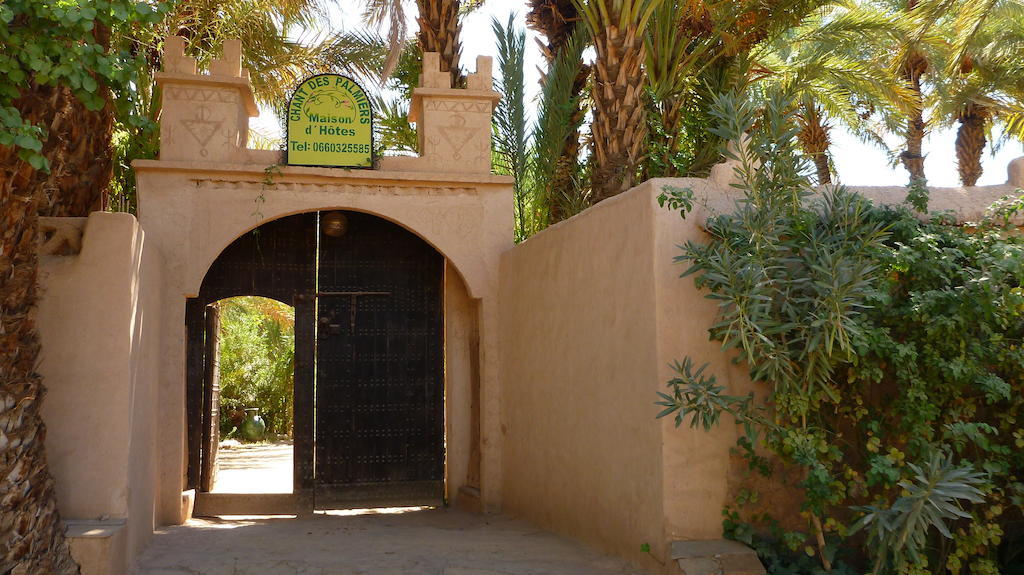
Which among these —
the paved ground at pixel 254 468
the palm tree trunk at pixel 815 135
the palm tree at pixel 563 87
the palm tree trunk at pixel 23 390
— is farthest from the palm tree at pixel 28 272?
the palm tree trunk at pixel 815 135

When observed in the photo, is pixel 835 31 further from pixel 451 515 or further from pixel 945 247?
pixel 451 515

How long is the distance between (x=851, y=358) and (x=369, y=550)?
3.57 meters

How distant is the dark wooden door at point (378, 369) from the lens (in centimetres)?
851

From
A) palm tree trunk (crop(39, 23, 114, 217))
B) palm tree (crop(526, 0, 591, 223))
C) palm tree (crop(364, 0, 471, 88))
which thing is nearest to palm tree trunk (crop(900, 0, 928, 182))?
palm tree (crop(526, 0, 591, 223))

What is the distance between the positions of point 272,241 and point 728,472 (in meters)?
5.39

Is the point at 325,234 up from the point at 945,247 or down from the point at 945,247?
up

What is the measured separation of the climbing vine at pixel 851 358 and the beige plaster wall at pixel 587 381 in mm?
397

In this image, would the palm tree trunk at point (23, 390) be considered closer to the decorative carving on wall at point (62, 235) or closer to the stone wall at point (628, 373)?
the decorative carving on wall at point (62, 235)

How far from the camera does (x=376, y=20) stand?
33.3 feet

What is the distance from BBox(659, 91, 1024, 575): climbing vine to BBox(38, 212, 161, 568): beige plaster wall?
3258 millimetres

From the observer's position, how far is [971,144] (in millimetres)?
15266

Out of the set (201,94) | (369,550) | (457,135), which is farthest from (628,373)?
(201,94)

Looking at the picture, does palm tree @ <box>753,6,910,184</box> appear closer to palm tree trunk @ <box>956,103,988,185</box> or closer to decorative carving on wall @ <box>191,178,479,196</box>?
palm tree trunk @ <box>956,103,988,185</box>

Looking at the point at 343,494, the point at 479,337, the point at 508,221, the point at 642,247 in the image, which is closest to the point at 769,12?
the point at 508,221
